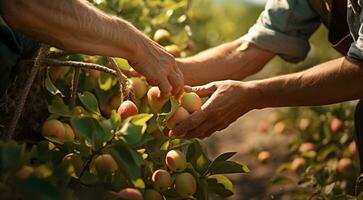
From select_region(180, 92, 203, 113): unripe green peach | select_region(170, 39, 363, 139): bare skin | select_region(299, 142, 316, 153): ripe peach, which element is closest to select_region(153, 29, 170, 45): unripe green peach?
select_region(170, 39, 363, 139): bare skin

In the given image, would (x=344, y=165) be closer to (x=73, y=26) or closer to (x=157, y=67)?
(x=157, y=67)

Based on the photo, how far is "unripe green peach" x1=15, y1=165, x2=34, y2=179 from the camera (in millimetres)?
1247

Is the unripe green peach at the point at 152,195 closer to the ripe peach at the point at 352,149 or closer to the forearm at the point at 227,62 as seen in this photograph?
the forearm at the point at 227,62

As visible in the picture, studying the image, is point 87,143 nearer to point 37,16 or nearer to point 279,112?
point 37,16

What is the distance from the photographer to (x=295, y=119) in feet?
11.2

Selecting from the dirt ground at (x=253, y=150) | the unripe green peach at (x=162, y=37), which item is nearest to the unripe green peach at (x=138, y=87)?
the unripe green peach at (x=162, y=37)

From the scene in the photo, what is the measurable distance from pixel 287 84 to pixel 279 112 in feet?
5.39

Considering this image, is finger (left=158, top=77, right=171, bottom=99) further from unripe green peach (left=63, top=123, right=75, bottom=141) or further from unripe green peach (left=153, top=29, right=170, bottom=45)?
unripe green peach (left=153, top=29, right=170, bottom=45)

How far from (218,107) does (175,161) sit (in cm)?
29

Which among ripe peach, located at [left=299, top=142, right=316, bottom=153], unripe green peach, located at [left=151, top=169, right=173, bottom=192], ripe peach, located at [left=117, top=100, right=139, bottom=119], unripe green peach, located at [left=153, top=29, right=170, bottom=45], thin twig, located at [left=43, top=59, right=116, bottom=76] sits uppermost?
thin twig, located at [left=43, top=59, right=116, bottom=76]

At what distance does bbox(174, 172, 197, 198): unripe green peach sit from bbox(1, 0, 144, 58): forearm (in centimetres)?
29

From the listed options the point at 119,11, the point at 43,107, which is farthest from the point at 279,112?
the point at 43,107

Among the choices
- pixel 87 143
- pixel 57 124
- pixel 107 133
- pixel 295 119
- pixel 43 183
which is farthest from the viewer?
pixel 295 119

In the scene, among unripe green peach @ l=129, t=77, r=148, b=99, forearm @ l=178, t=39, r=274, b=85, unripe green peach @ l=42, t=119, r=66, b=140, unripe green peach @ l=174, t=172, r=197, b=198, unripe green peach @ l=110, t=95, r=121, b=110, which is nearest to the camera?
unripe green peach @ l=174, t=172, r=197, b=198
